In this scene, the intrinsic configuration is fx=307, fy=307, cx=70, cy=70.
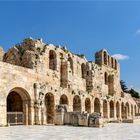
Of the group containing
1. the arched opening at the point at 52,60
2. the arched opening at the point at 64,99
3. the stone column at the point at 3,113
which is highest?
the arched opening at the point at 52,60

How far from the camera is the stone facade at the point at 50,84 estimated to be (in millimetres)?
20355

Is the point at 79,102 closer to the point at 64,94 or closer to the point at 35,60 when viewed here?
the point at 64,94

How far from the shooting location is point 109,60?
39344 mm

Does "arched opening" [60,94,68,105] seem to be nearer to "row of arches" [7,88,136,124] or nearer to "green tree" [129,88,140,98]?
"row of arches" [7,88,136,124]

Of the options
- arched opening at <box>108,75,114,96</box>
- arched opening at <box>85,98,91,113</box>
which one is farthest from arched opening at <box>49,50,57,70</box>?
arched opening at <box>108,75,114,96</box>

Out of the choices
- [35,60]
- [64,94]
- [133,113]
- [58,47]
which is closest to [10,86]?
[35,60]

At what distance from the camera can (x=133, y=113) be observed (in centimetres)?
4556

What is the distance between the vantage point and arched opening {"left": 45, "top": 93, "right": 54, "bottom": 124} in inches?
938

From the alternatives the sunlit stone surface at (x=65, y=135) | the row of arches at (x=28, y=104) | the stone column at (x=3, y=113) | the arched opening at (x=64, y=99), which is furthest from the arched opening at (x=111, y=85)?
the sunlit stone surface at (x=65, y=135)

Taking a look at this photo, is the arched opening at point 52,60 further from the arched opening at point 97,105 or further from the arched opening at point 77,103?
the arched opening at point 97,105

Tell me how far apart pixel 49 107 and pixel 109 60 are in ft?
56.3

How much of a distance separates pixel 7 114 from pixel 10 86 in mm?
1953

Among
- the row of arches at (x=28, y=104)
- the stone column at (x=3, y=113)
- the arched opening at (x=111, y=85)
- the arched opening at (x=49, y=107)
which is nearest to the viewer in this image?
the stone column at (x=3, y=113)

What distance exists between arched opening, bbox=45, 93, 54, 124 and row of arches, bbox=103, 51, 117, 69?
621 inches
